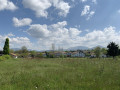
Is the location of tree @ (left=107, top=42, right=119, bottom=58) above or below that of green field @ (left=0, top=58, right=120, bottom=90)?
above

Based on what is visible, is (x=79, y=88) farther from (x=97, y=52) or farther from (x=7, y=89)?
(x=97, y=52)

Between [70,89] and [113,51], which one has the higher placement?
[113,51]

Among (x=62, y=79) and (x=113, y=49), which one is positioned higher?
(x=113, y=49)

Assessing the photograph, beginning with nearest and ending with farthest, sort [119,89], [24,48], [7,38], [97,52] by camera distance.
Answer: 1. [119,89]
2. [7,38]
3. [97,52]
4. [24,48]

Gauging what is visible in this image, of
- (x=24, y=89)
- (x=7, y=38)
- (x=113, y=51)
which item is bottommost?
(x=24, y=89)

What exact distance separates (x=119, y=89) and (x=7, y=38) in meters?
38.9

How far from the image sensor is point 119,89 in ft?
12.9

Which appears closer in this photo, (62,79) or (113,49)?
(62,79)

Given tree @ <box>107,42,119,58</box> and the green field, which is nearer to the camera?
the green field

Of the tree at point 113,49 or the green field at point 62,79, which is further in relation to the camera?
the tree at point 113,49

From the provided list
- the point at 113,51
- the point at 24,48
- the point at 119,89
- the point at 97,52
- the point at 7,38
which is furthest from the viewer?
the point at 24,48

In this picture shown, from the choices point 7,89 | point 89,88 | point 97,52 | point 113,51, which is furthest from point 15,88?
point 97,52

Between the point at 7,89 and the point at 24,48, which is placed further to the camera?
the point at 24,48

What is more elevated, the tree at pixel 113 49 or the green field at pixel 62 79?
the tree at pixel 113 49
